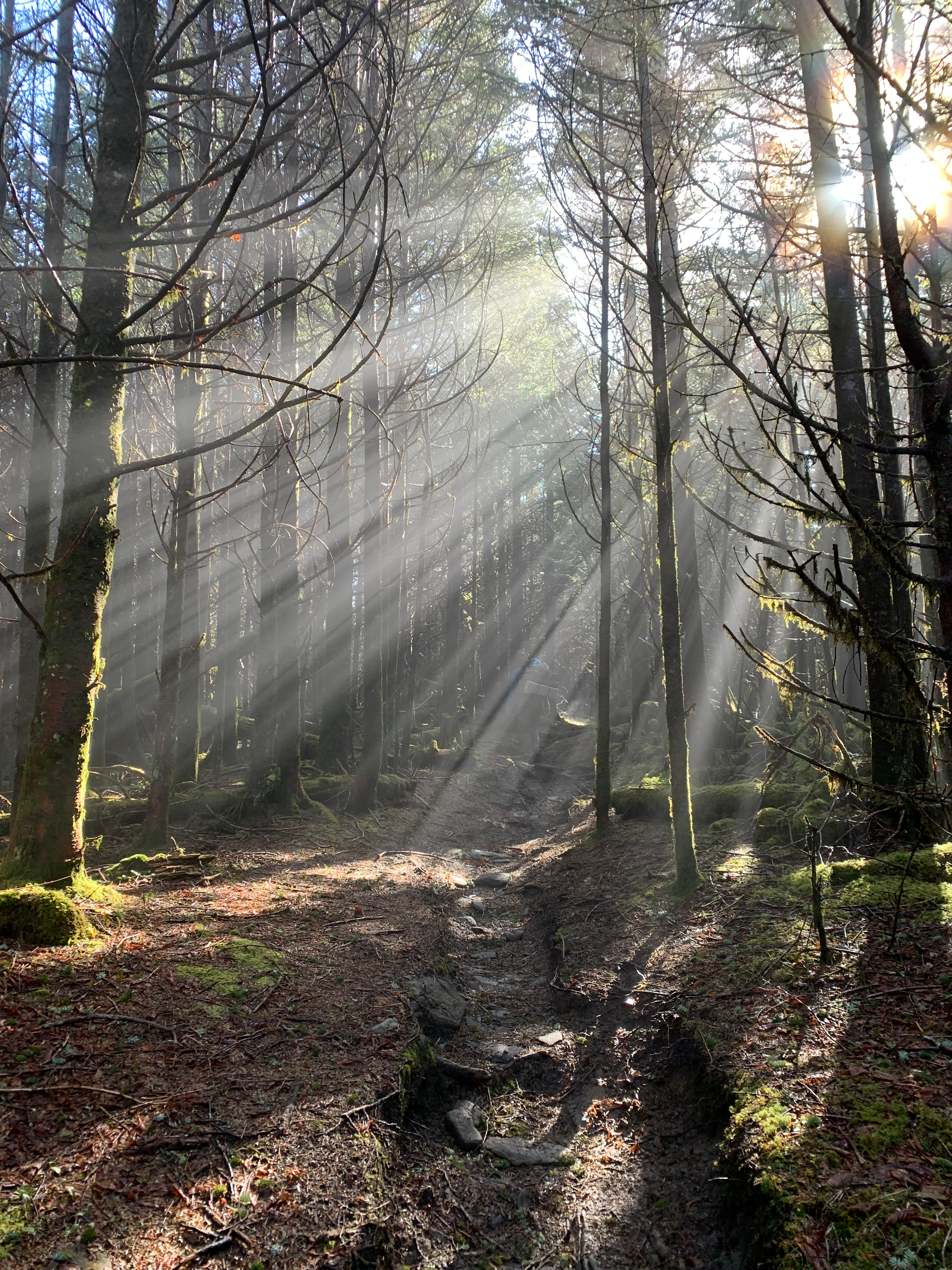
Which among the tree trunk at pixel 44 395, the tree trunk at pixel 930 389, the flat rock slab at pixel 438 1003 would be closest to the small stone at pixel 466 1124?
the flat rock slab at pixel 438 1003

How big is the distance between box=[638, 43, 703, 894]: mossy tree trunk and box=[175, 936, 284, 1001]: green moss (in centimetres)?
353

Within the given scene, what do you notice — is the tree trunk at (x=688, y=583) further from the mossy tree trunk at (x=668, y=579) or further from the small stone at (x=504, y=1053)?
the small stone at (x=504, y=1053)

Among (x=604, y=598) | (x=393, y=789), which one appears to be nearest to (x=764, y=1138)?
(x=604, y=598)

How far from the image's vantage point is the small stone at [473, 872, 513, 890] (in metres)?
8.85

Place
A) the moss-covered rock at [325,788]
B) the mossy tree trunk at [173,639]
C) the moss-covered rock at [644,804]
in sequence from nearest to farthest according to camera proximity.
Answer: the mossy tree trunk at [173,639] → the moss-covered rock at [644,804] → the moss-covered rock at [325,788]

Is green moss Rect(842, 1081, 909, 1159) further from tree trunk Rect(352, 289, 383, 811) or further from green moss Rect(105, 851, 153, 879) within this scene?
tree trunk Rect(352, 289, 383, 811)

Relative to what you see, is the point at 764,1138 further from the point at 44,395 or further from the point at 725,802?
the point at 44,395

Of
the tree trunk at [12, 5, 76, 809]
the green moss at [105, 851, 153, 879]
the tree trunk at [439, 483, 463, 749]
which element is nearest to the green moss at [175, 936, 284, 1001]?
the green moss at [105, 851, 153, 879]

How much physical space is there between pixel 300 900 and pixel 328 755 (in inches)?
320

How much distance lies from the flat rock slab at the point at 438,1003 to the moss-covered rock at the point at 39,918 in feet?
6.86

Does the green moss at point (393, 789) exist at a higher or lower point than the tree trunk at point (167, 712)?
lower

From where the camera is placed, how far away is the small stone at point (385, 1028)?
160 inches

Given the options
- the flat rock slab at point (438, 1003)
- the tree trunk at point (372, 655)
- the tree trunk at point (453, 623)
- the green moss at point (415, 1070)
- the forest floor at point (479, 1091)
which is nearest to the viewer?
the forest floor at point (479, 1091)

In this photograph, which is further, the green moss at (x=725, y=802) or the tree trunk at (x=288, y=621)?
the tree trunk at (x=288, y=621)
